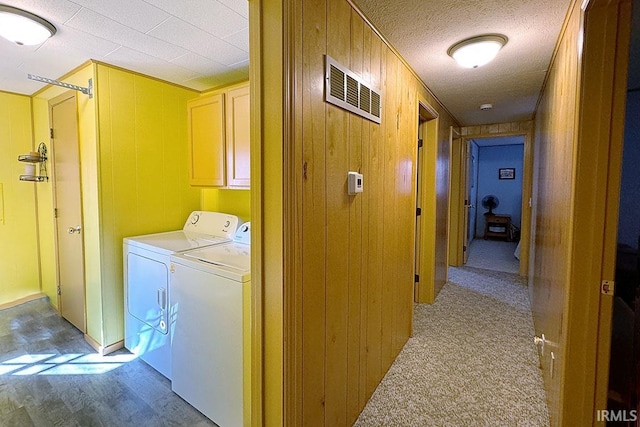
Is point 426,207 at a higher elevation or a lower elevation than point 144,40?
lower

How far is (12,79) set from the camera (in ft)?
9.32

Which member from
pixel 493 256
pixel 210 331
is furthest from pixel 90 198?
pixel 493 256

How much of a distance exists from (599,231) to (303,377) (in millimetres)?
1391

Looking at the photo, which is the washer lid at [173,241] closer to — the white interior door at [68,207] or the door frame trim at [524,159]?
the white interior door at [68,207]

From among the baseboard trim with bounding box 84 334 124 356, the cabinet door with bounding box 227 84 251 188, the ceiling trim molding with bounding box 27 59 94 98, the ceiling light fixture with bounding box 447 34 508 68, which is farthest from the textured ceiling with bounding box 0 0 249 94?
the baseboard trim with bounding box 84 334 124 356

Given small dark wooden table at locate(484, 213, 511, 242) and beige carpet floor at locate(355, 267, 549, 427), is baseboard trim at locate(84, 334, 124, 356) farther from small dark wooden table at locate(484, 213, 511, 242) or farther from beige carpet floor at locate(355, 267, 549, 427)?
small dark wooden table at locate(484, 213, 511, 242)

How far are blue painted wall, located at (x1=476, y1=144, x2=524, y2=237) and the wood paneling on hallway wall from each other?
6.26 m

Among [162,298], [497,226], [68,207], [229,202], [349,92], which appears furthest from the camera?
[497,226]

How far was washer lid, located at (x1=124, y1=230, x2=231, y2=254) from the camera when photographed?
87.4 inches

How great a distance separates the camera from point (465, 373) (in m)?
2.19

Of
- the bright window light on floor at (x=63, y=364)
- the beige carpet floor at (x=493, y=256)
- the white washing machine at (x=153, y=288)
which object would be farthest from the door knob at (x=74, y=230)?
the beige carpet floor at (x=493, y=256)

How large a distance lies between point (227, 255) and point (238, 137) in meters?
0.88

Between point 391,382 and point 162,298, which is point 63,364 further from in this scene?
point 391,382

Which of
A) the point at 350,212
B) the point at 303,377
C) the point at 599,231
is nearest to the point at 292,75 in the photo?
the point at 350,212
